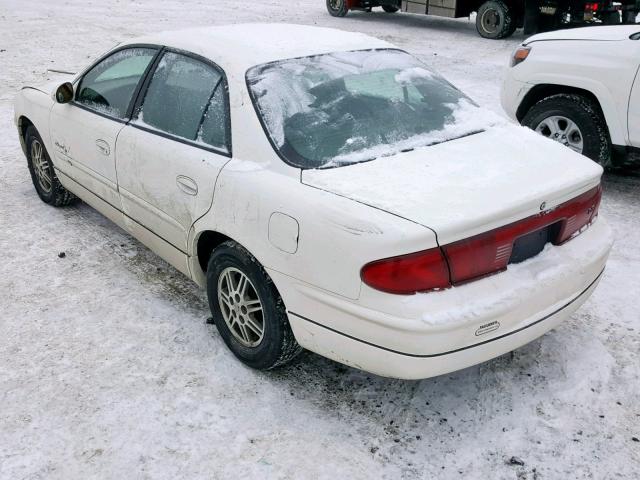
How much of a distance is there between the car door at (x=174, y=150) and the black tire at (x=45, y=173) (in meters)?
1.33

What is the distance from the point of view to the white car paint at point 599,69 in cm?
488

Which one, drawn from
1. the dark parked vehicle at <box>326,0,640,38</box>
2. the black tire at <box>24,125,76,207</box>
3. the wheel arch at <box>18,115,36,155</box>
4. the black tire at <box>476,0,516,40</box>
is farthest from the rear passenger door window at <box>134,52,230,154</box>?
the black tire at <box>476,0,516,40</box>

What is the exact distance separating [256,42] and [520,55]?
3226 millimetres

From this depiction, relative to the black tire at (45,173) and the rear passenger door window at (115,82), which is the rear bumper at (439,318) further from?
the black tire at (45,173)

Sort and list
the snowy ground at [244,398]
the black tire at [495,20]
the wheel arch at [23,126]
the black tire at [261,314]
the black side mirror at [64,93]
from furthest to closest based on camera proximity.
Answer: the black tire at [495,20], the wheel arch at [23,126], the black side mirror at [64,93], the black tire at [261,314], the snowy ground at [244,398]

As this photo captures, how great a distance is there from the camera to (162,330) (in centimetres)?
350

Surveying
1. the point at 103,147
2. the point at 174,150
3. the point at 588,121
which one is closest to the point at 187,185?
the point at 174,150

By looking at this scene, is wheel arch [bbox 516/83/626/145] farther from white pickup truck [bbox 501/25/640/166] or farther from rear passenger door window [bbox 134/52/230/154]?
rear passenger door window [bbox 134/52/230/154]

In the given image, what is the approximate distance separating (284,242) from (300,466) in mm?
909

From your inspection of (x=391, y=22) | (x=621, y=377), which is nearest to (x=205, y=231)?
(x=621, y=377)

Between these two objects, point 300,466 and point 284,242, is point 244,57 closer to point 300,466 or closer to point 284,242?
point 284,242

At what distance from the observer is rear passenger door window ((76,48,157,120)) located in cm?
379

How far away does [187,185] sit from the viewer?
10.5 ft

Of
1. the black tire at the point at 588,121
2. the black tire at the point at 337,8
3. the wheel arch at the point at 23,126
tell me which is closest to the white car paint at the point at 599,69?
the black tire at the point at 588,121
